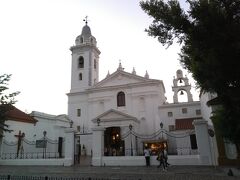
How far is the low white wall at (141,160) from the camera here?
51.1ft

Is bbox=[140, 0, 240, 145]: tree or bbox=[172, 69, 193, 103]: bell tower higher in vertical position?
bbox=[172, 69, 193, 103]: bell tower

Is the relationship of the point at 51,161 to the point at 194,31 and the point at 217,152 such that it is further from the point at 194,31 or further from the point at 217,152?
the point at 194,31

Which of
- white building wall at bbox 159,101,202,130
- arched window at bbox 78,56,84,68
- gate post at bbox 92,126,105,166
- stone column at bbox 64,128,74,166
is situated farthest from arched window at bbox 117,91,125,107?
gate post at bbox 92,126,105,166

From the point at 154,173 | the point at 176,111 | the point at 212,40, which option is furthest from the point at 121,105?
the point at 212,40

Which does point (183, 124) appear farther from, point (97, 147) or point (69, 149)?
point (69, 149)

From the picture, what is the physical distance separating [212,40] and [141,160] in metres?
10.4

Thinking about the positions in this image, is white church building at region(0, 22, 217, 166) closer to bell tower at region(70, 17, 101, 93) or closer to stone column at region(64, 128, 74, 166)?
bell tower at region(70, 17, 101, 93)

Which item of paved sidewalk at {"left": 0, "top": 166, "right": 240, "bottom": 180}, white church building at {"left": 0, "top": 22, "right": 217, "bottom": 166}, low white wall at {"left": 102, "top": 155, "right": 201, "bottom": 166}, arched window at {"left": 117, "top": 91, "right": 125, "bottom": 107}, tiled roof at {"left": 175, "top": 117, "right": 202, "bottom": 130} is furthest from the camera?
arched window at {"left": 117, "top": 91, "right": 125, "bottom": 107}

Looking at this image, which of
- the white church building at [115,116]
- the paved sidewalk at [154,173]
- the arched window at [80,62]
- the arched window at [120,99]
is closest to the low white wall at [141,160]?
the paved sidewalk at [154,173]

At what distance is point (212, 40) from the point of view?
875cm

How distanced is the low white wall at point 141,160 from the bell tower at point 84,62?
78.7ft

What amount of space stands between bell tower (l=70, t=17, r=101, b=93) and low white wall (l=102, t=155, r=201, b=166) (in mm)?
23974

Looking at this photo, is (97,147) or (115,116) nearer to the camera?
(97,147)

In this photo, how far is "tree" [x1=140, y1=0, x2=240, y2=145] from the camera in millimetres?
8602
